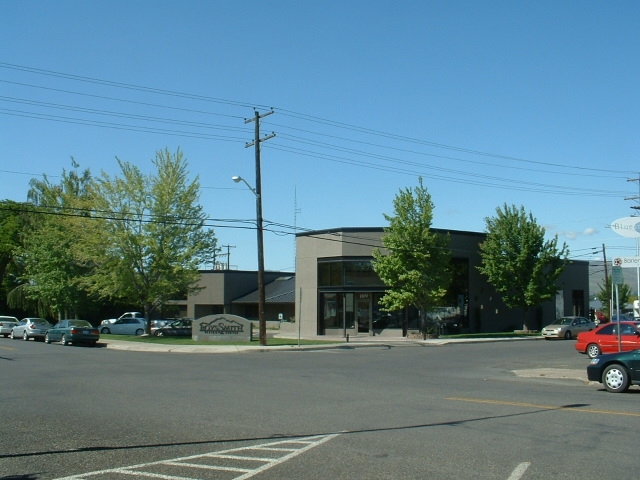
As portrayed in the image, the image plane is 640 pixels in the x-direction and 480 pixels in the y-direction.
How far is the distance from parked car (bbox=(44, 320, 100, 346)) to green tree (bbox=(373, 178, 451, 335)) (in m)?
17.2

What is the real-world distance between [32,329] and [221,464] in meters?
39.6

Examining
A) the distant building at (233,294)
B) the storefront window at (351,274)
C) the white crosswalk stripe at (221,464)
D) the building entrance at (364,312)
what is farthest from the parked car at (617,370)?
the distant building at (233,294)

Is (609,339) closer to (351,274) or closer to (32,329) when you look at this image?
(351,274)

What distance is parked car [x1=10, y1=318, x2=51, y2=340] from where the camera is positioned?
43.5 metres

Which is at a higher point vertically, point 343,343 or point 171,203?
point 171,203

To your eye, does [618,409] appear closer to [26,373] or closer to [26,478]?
[26,478]

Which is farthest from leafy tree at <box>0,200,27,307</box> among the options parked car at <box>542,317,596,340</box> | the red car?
the red car

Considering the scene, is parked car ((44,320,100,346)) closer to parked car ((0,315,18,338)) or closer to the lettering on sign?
the lettering on sign

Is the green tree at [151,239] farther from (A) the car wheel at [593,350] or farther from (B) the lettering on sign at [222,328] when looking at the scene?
(A) the car wheel at [593,350]

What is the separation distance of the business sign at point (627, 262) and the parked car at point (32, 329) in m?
35.6

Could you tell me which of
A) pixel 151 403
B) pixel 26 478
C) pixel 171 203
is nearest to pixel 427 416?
pixel 151 403

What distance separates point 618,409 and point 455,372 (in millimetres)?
8845

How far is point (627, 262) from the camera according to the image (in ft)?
64.0

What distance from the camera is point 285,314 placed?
5719cm
